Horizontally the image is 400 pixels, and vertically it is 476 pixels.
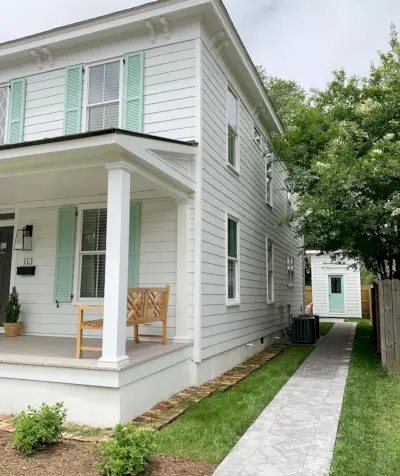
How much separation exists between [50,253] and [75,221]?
725mm

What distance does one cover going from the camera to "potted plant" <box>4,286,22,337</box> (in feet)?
21.7

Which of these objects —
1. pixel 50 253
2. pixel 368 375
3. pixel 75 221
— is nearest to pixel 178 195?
pixel 75 221

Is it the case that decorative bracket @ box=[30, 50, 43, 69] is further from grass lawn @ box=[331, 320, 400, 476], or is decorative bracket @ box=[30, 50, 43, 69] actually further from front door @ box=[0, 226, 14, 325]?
grass lawn @ box=[331, 320, 400, 476]

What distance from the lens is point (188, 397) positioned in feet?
17.1

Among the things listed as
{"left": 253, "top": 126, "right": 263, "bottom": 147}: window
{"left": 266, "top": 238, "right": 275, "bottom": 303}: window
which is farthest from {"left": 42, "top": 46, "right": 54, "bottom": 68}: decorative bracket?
{"left": 266, "top": 238, "right": 275, "bottom": 303}: window

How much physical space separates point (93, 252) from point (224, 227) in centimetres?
225

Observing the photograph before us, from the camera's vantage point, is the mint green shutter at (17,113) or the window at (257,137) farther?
the window at (257,137)

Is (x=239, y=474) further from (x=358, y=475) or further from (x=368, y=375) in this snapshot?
(x=368, y=375)

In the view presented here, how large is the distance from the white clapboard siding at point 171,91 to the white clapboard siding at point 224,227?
0.76 ft

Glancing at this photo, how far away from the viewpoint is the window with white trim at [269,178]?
35.8ft

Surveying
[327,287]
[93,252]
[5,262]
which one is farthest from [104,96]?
[327,287]

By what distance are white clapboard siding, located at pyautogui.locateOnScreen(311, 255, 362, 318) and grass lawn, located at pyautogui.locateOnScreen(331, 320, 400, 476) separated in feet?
45.3

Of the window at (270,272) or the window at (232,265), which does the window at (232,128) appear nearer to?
the window at (232,265)

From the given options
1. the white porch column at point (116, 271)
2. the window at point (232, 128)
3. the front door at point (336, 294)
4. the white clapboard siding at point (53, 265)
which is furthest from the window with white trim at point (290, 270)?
the white porch column at point (116, 271)
